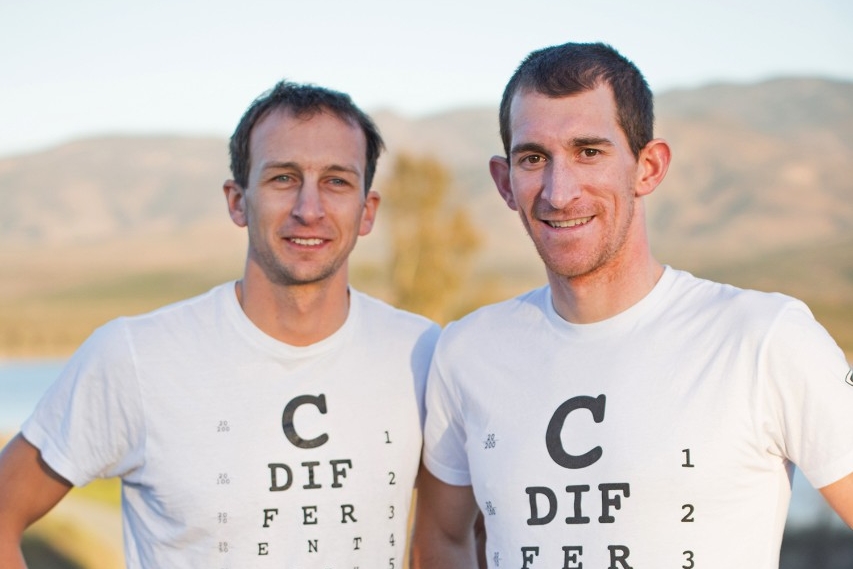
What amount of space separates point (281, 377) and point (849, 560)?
16028mm

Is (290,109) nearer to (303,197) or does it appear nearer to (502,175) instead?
(303,197)

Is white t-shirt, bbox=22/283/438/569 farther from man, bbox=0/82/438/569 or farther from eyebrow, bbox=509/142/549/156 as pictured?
eyebrow, bbox=509/142/549/156

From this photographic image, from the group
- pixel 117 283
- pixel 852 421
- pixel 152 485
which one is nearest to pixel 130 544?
pixel 152 485

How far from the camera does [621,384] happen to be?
8.57 feet

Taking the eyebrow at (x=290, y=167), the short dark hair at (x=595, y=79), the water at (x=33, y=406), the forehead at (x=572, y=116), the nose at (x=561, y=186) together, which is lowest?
the water at (x=33, y=406)

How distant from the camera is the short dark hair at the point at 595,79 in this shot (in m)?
2.65

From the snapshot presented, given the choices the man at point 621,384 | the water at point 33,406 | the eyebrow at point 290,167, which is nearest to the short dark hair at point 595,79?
the man at point 621,384

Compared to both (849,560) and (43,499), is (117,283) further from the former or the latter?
(43,499)

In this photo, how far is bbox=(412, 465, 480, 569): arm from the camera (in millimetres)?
3107

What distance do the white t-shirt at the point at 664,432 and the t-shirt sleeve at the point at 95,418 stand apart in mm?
1035

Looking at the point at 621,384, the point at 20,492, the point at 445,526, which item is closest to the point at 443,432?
the point at 445,526

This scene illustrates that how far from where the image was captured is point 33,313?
101 metres

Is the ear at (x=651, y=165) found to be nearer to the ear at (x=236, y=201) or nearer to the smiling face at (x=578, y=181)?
the smiling face at (x=578, y=181)

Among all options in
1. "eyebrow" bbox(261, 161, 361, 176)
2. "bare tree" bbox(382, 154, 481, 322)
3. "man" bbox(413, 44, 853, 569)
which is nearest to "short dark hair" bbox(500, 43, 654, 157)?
"man" bbox(413, 44, 853, 569)
